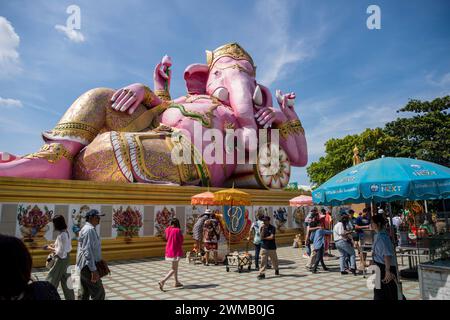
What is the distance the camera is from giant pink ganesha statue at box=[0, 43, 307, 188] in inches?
425

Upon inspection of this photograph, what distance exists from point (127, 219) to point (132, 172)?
1.53m

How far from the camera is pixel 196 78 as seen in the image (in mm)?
16609

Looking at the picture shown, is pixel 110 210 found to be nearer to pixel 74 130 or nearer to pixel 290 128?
pixel 74 130

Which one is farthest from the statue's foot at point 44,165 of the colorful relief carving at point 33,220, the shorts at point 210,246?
the shorts at point 210,246

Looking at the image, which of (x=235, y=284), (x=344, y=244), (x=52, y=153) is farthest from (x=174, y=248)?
(x=52, y=153)

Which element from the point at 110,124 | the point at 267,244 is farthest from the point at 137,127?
the point at 267,244

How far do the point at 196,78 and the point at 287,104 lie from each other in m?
4.58

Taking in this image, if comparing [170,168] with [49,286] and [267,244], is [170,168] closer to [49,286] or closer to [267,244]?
[267,244]

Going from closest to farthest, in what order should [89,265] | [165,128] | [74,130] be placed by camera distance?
[89,265] → [74,130] → [165,128]

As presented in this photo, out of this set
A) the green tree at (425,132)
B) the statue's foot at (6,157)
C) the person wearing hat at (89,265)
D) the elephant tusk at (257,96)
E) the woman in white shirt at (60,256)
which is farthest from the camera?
the green tree at (425,132)

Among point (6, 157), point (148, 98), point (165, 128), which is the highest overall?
point (148, 98)

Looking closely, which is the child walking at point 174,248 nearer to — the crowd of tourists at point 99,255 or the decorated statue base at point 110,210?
the crowd of tourists at point 99,255

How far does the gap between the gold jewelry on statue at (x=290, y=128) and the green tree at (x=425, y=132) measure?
41.8ft

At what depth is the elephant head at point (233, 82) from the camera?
47.3 ft
